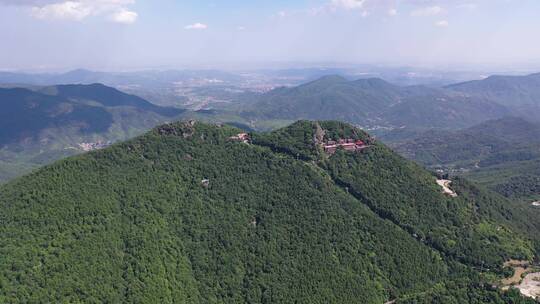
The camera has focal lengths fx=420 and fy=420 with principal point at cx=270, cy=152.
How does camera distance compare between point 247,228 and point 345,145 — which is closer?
point 247,228

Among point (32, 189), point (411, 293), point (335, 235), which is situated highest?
point (32, 189)

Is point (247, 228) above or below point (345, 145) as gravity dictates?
below

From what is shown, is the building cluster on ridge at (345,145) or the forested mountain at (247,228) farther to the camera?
the building cluster on ridge at (345,145)

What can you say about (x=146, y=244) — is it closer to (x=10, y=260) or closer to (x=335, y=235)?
(x=10, y=260)

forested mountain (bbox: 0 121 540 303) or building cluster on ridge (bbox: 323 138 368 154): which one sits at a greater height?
building cluster on ridge (bbox: 323 138 368 154)

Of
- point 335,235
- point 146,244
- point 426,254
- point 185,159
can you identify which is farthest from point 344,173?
point 146,244

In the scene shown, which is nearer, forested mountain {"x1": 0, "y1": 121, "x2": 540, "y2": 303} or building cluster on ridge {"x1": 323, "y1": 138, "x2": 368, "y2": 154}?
forested mountain {"x1": 0, "y1": 121, "x2": 540, "y2": 303}

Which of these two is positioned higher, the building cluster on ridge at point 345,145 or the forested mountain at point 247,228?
the building cluster on ridge at point 345,145

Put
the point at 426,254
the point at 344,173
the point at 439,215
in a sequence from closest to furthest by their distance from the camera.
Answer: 1. the point at 426,254
2. the point at 439,215
3. the point at 344,173
